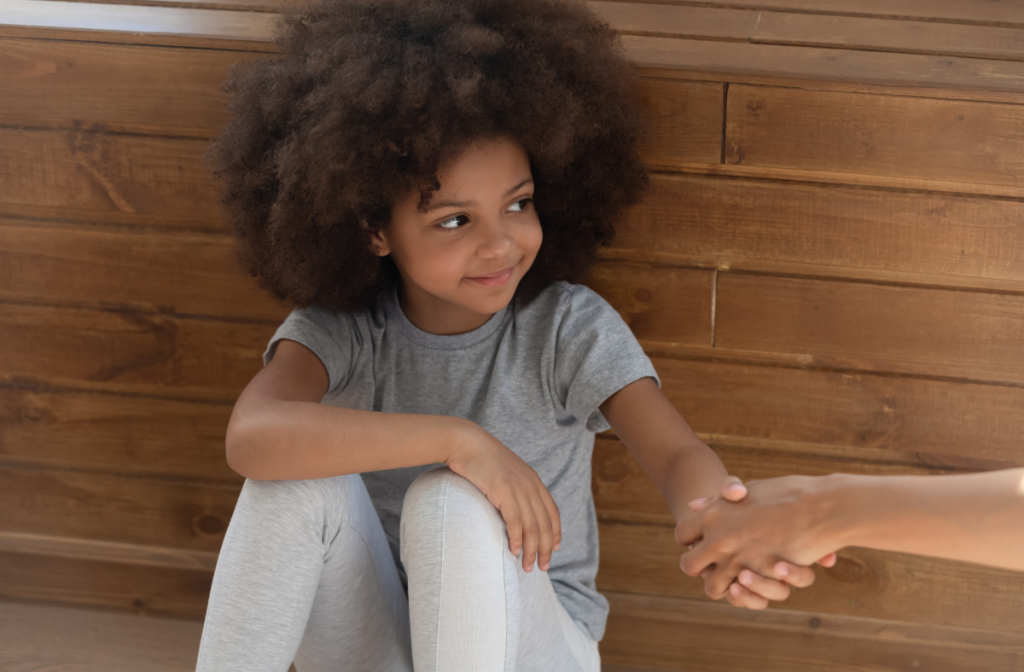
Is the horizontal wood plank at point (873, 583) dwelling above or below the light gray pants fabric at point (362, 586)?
below

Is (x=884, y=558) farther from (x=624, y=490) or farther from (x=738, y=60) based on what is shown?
(x=738, y=60)

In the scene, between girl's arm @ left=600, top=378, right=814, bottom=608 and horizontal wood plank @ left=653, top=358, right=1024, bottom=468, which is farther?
horizontal wood plank @ left=653, top=358, right=1024, bottom=468

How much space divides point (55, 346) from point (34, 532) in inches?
13.0

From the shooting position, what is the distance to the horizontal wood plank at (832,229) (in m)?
1.12

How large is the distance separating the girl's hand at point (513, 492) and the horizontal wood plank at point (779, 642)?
1.53 feet

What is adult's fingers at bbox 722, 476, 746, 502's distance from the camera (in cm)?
88

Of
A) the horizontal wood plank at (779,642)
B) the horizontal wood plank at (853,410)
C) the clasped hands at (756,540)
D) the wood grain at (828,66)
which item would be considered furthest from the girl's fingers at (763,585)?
the wood grain at (828,66)

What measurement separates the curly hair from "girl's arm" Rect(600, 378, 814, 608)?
212 mm

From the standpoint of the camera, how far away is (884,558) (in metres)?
1.28

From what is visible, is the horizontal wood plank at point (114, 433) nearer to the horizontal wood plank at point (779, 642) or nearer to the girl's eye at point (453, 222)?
the girl's eye at point (453, 222)

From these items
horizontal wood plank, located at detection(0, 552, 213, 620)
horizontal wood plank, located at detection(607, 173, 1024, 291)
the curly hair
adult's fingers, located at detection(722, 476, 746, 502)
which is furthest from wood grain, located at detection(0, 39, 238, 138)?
adult's fingers, located at detection(722, 476, 746, 502)

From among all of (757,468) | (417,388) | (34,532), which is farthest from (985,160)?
(34,532)

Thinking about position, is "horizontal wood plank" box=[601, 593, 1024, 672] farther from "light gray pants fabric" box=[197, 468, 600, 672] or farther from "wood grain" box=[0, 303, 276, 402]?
"wood grain" box=[0, 303, 276, 402]

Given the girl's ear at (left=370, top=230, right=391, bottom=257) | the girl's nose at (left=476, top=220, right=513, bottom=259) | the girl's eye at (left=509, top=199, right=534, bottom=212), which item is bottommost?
the girl's ear at (left=370, top=230, right=391, bottom=257)
